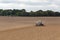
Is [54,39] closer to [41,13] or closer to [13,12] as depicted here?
[41,13]

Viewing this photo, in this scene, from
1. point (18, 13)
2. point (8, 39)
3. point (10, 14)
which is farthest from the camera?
point (10, 14)

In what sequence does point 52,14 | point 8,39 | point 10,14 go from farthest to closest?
point 10,14 < point 52,14 < point 8,39

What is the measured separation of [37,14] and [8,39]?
42470 mm

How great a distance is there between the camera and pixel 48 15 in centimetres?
5209

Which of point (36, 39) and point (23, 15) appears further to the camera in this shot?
point (23, 15)

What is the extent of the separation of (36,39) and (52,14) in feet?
134

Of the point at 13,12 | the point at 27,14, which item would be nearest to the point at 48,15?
the point at 27,14

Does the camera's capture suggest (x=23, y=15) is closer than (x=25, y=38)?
No

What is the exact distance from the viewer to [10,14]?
194 feet

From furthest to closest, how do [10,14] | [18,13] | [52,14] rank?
[10,14]
[18,13]
[52,14]

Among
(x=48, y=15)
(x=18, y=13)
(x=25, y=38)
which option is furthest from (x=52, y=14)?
(x=25, y=38)

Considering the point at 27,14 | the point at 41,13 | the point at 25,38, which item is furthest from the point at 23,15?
the point at 25,38

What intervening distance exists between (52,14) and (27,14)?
20.7ft

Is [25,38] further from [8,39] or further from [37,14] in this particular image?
[37,14]
